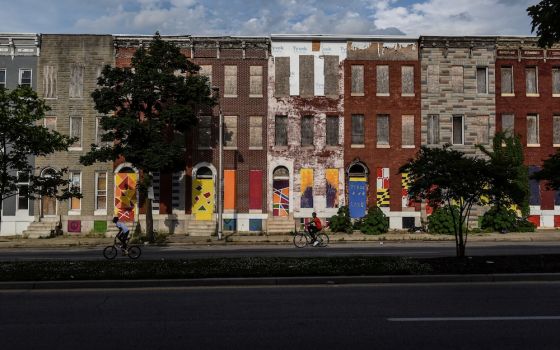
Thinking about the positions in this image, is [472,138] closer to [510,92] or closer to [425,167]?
[510,92]

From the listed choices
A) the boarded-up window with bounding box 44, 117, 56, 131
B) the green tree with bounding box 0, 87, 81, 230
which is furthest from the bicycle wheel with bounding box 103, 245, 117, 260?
the boarded-up window with bounding box 44, 117, 56, 131

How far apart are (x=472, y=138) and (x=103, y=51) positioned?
26103 millimetres

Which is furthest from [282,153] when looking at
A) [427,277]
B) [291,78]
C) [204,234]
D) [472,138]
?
[427,277]

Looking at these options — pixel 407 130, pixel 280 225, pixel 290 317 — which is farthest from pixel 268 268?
pixel 407 130

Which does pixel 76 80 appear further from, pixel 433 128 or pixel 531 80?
pixel 531 80

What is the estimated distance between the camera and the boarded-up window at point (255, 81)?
36.1m

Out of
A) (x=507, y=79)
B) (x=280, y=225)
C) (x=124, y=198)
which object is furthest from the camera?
(x=507, y=79)

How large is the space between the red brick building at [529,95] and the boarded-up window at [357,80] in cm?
956

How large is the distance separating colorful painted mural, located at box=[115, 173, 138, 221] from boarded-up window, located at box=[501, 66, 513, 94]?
26340 millimetres

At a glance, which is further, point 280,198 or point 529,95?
point 529,95

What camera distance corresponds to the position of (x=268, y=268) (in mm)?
13594

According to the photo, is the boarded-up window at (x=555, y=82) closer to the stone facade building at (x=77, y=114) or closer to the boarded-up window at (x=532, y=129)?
the boarded-up window at (x=532, y=129)

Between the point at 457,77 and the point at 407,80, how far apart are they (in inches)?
140

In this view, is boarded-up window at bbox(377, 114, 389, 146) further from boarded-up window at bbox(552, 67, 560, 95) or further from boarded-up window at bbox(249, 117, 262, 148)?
boarded-up window at bbox(552, 67, 560, 95)
